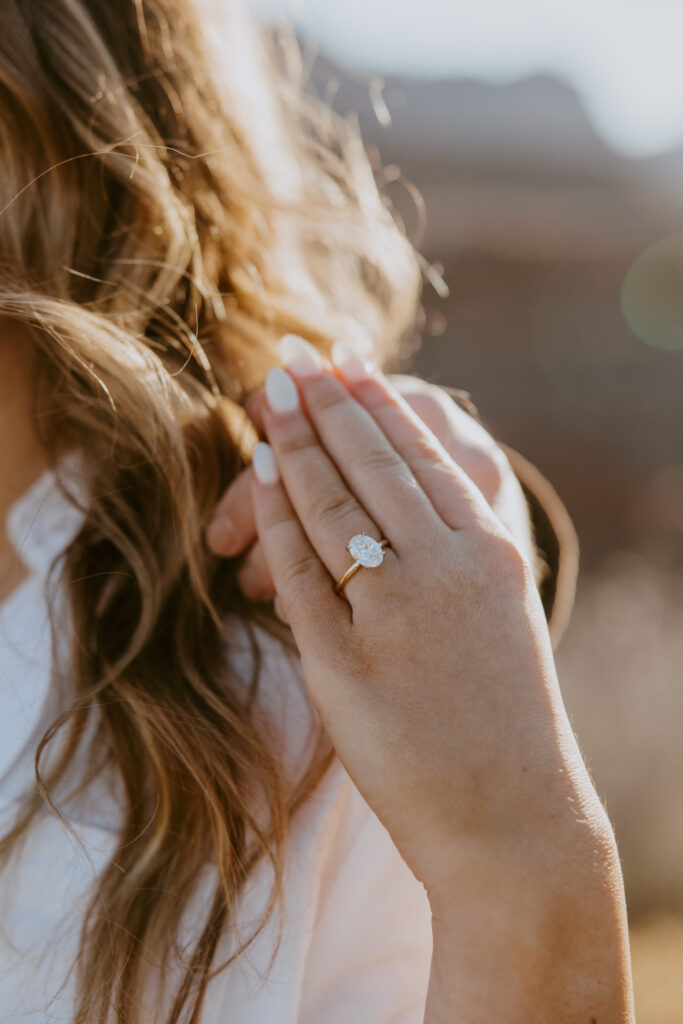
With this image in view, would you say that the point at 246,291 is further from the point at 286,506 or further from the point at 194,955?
the point at 194,955

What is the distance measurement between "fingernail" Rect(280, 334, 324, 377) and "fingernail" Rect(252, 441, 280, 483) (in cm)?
11

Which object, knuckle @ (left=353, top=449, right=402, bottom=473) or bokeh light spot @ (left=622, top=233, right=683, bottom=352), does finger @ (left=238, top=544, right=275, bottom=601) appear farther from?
bokeh light spot @ (left=622, top=233, right=683, bottom=352)

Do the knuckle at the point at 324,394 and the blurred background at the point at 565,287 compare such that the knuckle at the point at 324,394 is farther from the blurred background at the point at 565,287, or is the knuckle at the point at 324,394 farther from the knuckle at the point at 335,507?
the blurred background at the point at 565,287

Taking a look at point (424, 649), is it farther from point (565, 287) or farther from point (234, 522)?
point (565, 287)

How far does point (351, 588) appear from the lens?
88 cm

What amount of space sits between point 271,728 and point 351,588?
293 mm

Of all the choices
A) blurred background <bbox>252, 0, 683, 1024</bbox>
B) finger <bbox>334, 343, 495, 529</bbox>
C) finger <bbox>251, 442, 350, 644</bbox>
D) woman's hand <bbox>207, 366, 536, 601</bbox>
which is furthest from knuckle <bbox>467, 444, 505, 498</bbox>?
blurred background <bbox>252, 0, 683, 1024</bbox>

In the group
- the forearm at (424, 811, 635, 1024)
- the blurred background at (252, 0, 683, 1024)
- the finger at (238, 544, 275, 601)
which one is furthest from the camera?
the blurred background at (252, 0, 683, 1024)

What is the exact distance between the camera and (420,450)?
0.96 m

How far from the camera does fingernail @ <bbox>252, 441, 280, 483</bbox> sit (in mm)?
1024

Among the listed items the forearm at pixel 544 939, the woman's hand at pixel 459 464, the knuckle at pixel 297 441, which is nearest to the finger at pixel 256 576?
the woman's hand at pixel 459 464

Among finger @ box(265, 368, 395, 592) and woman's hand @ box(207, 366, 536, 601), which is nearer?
finger @ box(265, 368, 395, 592)

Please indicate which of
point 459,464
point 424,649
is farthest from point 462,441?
point 424,649

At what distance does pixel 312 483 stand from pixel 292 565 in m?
0.10
